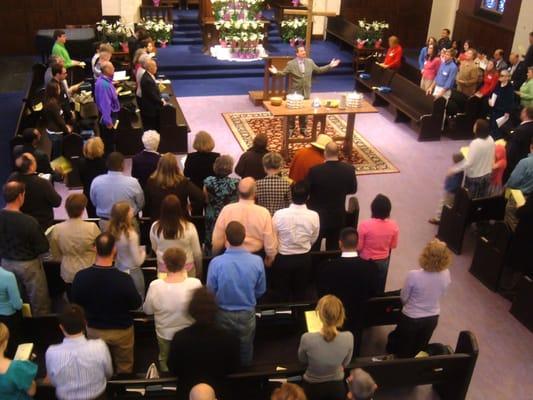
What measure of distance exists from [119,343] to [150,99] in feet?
17.6

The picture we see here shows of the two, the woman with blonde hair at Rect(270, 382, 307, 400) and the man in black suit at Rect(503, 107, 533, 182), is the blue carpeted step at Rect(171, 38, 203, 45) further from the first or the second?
the woman with blonde hair at Rect(270, 382, 307, 400)

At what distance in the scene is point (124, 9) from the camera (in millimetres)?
14961

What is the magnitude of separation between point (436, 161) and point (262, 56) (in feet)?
15.4

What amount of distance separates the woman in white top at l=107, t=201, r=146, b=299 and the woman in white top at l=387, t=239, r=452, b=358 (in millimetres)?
2172

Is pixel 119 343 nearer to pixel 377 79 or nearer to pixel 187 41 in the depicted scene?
pixel 377 79

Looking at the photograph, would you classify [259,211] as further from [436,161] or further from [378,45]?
[378,45]

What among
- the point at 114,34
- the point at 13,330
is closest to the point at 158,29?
the point at 114,34

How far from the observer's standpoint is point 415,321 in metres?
4.80

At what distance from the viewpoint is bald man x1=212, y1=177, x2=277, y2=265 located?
15.8 feet

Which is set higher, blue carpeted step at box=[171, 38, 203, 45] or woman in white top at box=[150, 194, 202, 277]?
woman in white top at box=[150, 194, 202, 277]

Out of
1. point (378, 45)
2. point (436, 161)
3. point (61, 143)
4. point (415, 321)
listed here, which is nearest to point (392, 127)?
point (436, 161)

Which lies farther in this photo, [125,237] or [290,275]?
[290,275]

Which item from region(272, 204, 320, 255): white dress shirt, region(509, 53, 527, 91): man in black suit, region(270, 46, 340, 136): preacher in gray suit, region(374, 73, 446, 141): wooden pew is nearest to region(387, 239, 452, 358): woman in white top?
region(272, 204, 320, 255): white dress shirt

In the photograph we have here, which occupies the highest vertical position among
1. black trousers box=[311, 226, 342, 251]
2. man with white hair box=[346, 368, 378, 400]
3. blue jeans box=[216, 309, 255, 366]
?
man with white hair box=[346, 368, 378, 400]
